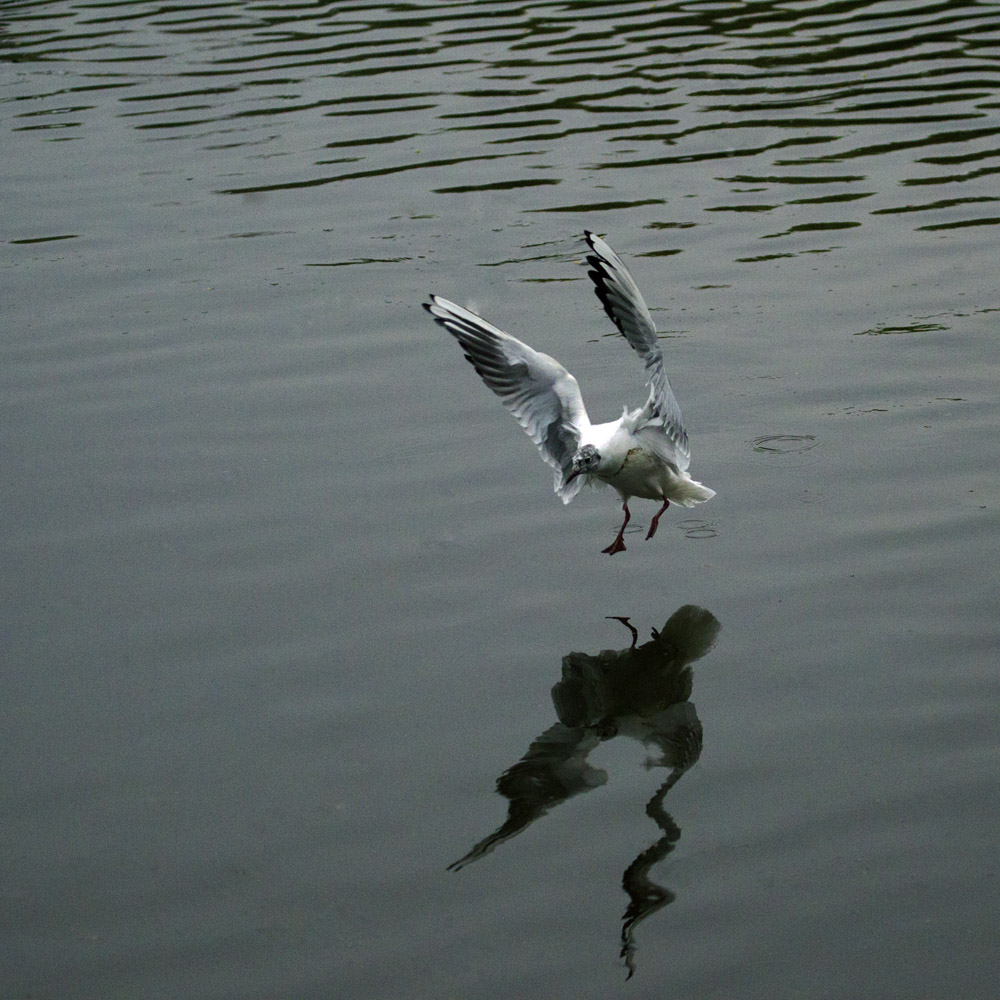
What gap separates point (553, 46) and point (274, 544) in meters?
11.6

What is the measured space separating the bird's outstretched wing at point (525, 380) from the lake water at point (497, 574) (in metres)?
0.46

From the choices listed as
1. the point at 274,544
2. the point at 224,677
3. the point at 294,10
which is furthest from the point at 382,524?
the point at 294,10

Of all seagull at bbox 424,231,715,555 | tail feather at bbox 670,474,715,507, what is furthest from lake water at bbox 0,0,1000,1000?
seagull at bbox 424,231,715,555

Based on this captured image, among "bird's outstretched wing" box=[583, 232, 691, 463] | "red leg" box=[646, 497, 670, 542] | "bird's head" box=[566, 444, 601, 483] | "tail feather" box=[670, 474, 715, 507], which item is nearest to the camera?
"bird's outstretched wing" box=[583, 232, 691, 463]

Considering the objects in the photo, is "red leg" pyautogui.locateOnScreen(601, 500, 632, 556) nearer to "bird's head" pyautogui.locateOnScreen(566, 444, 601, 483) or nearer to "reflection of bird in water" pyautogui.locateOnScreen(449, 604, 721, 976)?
"bird's head" pyautogui.locateOnScreen(566, 444, 601, 483)

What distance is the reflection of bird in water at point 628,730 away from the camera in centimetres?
560

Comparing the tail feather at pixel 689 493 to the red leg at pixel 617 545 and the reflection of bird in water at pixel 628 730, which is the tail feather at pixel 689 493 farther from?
the reflection of bird in water at pixel 628 730

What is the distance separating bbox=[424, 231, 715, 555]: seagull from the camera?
287 inches

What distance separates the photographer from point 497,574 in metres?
7.62

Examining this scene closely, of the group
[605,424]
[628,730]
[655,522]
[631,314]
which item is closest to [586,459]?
[605,424]

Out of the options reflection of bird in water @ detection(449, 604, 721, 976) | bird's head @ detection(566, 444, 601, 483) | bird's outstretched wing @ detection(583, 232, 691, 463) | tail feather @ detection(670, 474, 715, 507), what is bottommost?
reflection of bird in water @ detection(449, 604, 721, 976)

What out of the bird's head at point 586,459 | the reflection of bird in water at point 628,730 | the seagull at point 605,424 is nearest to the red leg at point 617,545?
the seagull at point 605,424

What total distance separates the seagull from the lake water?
1.18 feet

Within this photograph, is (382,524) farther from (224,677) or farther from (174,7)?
(174,7)
